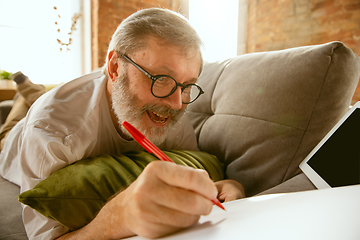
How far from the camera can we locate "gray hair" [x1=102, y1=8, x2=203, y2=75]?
989mm

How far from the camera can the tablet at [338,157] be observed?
676 mm

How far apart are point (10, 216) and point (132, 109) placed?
2.09ft

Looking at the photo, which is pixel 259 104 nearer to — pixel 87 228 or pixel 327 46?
pixel 327 46

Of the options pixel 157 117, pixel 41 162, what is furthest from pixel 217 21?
pixel 41 162

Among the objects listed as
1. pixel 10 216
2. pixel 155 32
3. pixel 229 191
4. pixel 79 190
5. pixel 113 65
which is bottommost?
pixel 10 216

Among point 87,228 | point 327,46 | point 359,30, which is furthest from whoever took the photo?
point 359,30

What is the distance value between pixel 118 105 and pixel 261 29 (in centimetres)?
371

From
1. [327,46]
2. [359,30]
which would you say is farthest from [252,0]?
[327,46]

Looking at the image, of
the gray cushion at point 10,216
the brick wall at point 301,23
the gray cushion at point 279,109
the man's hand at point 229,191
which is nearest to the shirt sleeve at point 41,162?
the gray cushion at point 10,216

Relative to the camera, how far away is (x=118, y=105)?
104 centimetres

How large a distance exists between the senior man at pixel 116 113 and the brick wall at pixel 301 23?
114 inches

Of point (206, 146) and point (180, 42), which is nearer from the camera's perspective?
point (180, 42)

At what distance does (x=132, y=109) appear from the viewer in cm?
102

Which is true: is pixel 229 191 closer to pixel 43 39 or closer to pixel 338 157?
pixel 338 157
